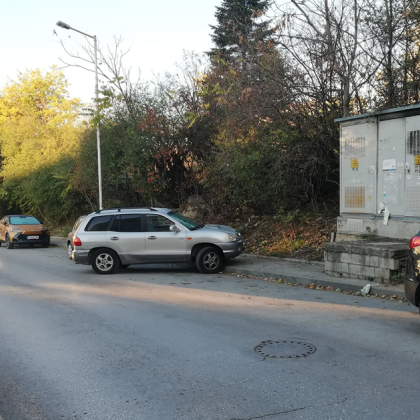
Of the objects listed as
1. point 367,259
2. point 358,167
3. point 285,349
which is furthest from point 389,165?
point 285,349

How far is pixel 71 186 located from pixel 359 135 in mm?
18615

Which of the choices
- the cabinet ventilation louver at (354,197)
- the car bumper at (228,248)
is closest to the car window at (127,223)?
the car bumper at (228,248)

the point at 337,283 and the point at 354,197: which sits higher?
the point at 354,197

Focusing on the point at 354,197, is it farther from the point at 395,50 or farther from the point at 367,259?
the point at 395,50

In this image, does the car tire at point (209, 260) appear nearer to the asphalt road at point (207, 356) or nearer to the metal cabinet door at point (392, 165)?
the asphalt road at point (207, 356)

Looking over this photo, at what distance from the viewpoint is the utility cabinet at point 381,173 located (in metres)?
10.1

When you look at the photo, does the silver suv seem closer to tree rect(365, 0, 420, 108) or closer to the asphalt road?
the asphalt road

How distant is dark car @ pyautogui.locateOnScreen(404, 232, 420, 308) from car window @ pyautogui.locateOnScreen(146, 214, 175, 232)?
7016 millimetres

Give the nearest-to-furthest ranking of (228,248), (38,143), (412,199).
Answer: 1. (412,199)
2. (228,248)
3. (38,143)

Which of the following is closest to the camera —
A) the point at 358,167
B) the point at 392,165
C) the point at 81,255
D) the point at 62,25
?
the point at 392,165

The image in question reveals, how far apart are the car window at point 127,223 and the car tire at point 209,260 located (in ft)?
5.61

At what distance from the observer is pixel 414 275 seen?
5.95 meters

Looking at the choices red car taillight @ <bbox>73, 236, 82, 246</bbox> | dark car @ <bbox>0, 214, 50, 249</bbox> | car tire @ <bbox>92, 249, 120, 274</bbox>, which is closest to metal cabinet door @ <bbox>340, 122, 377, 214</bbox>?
car tire @ <bbox>92, 249, 120, 274</bbox>

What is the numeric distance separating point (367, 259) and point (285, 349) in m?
4.40
